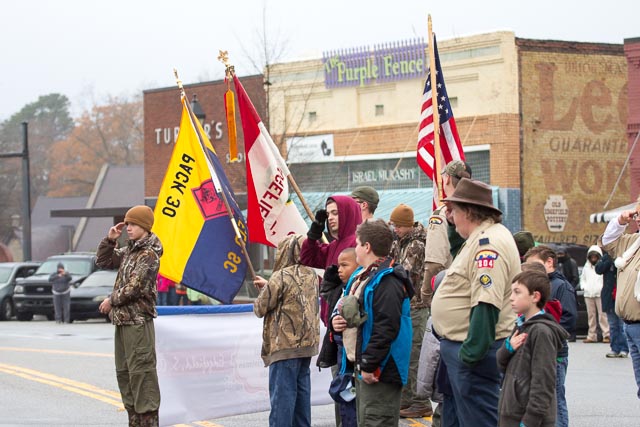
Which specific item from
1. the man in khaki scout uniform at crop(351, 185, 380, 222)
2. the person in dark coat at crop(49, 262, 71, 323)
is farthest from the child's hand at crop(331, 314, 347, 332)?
the person in dark coat at crop(49, 262, 71, 323)

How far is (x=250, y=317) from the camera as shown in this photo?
36.5 feet

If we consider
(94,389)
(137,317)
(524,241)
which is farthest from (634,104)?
(137,317)

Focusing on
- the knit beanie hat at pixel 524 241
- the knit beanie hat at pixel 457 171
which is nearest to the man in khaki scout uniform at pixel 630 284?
the knit beanie hat at pixel 524 241

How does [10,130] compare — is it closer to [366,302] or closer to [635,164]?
[635,164]

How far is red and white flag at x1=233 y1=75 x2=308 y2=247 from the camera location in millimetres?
11094

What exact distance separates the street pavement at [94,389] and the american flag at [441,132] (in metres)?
2.68

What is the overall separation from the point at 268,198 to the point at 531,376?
4908 mm

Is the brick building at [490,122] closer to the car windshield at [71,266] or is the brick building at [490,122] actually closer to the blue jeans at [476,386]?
the car windshield at [71,266]

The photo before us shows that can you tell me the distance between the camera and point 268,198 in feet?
36.6

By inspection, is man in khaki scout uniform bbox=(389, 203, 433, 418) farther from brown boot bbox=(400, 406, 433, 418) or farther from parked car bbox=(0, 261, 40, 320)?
parked car bbox=(0, 261, 40, 320)

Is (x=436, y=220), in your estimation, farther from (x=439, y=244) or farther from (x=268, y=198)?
(x=268, y=198)

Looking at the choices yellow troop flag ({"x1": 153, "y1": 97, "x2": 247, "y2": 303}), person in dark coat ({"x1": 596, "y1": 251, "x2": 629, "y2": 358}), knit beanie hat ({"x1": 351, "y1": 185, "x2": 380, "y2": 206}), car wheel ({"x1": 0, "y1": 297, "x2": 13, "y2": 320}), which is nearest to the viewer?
knit beanie hat ({"x1": 351, "y1": 185, "x2": 380, "y2": 206})

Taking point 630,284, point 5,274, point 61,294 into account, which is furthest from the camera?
point 5,274

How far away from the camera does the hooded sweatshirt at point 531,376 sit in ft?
21.7
